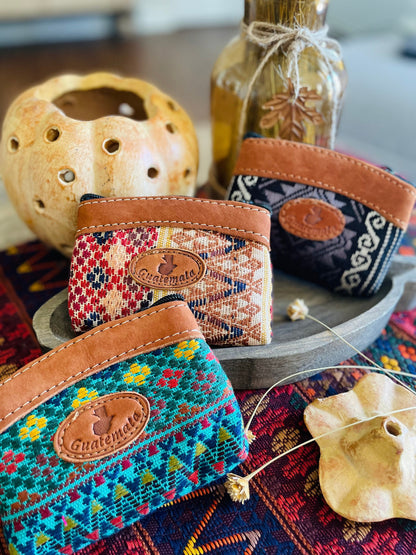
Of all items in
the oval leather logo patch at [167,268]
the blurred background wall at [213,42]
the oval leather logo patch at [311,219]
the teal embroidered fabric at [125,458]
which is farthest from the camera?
the blurred background wall at [213,42]

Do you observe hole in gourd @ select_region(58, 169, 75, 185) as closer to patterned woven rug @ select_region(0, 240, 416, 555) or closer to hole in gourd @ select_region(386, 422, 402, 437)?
patterned woven rug @ select_region(0, 240, 416, 555)

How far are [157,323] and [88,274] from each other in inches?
5.1

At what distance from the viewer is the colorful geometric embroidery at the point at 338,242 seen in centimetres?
67

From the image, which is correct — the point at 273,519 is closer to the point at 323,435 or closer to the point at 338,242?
the point at 323,435

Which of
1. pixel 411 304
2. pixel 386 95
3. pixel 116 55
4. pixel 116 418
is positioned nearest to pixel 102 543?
pixel 116 418

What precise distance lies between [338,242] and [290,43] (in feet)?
0.90

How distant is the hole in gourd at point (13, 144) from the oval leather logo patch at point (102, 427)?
1.24 feet

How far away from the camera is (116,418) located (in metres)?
0.48

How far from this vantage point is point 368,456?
518 mm

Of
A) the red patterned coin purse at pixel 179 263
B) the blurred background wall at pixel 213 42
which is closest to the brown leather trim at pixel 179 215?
the red patterned coin purse at pixel 179 263

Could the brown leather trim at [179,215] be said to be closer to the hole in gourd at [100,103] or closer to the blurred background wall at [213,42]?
the hole in gourd at [100,103]

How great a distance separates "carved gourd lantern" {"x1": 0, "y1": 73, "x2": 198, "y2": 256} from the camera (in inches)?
25.3

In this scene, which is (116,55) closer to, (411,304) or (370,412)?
(411,304)

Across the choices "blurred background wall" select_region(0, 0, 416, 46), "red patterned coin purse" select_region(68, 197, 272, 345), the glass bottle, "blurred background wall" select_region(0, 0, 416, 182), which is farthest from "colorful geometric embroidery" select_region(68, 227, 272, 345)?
"blurred background wall" select_region(0, 0, 416, 46)
